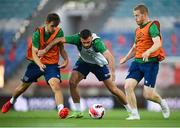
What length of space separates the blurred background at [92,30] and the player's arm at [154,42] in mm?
6731

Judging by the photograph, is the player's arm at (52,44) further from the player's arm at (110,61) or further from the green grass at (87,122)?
the green grass at (87,122)

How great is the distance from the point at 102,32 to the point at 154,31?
326 inches

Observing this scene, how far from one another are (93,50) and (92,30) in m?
7.77

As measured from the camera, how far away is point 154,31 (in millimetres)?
9844

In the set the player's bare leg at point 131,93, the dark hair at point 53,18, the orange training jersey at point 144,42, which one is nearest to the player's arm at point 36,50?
the dark hair at point 53,18

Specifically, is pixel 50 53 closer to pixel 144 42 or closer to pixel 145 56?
pixel 144 42

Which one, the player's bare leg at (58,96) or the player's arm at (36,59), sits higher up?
the player's arm at (36,59)

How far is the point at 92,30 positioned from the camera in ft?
59.9

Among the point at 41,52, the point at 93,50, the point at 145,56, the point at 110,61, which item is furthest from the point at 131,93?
the point at 41,52

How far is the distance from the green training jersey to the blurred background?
19.2 ft

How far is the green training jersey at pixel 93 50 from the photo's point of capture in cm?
1034

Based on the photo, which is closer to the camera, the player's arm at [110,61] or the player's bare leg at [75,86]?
the player's arm at [110,61]

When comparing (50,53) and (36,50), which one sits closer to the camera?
(36,50)

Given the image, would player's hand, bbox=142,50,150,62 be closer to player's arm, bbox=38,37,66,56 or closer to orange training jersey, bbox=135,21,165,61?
orange training jersey, bbox=135,21,165,61
